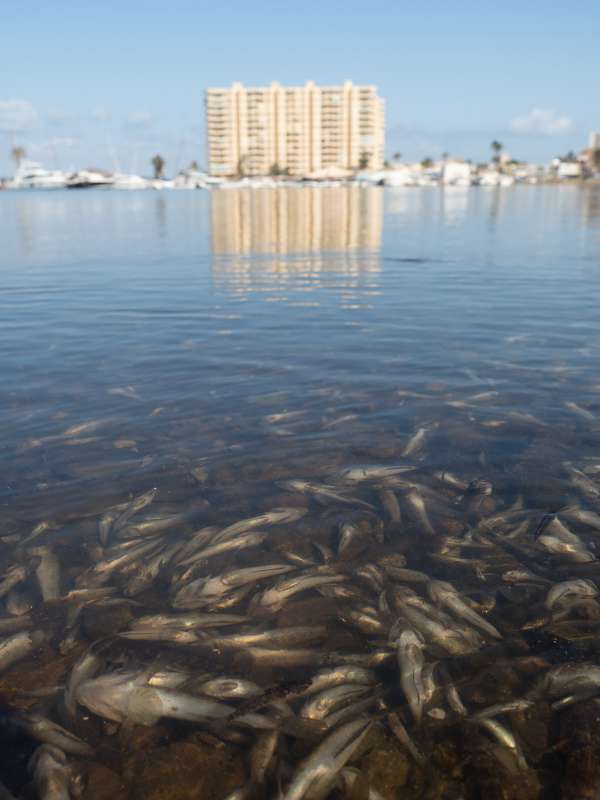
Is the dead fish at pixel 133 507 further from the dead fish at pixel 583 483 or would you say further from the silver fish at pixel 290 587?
the dead fish at pixel 583 483

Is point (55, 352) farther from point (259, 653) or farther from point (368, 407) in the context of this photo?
point (259, 653)

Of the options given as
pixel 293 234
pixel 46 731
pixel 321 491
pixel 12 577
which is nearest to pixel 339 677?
pixel 46 731

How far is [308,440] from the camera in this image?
9062mm

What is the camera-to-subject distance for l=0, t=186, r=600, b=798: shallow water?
5004 mm

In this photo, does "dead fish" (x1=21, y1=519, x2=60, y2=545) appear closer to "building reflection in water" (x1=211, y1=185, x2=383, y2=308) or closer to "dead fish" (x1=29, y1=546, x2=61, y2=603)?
"dead fish" (x1=29, y1=546, x2=61, y2=603)

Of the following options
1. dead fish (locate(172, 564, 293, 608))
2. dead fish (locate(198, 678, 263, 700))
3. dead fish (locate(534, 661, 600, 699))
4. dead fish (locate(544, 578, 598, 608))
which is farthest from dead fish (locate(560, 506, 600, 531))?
dead fish (locate(198, 678, 263, 700))

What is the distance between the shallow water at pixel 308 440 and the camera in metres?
5.00

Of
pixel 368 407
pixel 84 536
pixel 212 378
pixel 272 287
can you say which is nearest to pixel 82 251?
pixel 272 287

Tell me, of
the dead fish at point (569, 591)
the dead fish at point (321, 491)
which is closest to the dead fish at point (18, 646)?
the dead fish at point (321, 491)

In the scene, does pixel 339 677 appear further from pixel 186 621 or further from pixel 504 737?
pixel 186 621

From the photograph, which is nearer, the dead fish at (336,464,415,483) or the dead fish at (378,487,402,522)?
the dead fish at (378,487,402,522)

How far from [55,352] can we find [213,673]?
10.4 metres

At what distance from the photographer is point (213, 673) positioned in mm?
5035

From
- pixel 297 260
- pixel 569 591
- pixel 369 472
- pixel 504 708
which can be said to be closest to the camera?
pixel 504 708
